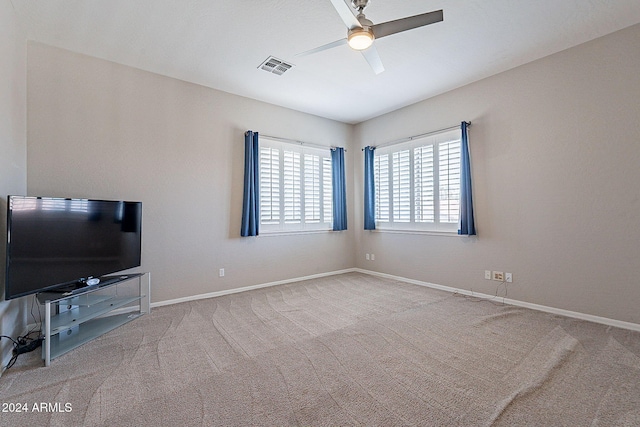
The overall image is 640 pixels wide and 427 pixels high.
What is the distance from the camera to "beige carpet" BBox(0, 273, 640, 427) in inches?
66.1

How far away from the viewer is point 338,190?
17.9 ft

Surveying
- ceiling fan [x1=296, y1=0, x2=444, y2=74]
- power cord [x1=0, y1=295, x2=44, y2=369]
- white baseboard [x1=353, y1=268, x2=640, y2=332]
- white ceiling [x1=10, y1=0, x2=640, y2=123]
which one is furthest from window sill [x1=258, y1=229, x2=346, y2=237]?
ceiling fan [x1=296, y1=0, x2=444, y2=74]

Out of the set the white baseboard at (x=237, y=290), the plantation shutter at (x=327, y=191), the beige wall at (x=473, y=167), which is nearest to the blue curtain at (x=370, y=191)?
the plantation shutter at (x=327, y=191)

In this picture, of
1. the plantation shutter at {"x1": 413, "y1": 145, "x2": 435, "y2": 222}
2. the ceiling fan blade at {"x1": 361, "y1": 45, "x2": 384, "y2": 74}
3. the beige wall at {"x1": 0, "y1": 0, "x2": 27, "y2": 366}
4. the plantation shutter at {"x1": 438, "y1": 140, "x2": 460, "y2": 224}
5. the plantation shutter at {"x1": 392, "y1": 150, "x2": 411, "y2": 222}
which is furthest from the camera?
the plantation shutter at {"x1": 392, "y1": 150, "x2": 411, "y2": 222}

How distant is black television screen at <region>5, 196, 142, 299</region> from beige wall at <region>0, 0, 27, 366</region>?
0.24 metres

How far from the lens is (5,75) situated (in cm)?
232

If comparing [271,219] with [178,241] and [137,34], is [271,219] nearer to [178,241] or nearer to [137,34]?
[178,241]

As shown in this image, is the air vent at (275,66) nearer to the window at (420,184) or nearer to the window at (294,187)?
the window at (294,187)

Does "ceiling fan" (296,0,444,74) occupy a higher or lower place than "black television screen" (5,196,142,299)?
higher

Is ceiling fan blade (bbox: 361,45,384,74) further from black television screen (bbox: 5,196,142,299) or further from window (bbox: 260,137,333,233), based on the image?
black television screen (bbox: 5,196,142,299)

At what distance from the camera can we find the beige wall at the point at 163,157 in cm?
306

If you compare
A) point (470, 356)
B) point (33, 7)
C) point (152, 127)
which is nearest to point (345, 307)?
point (470, 356)

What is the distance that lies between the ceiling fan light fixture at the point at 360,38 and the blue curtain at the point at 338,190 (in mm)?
3170

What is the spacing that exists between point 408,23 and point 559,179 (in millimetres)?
2645
